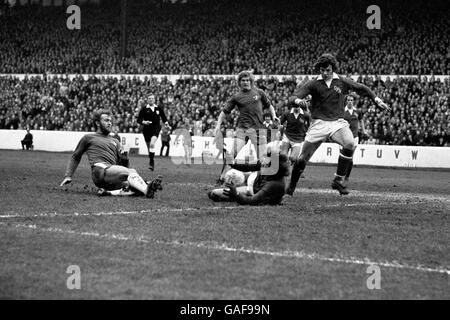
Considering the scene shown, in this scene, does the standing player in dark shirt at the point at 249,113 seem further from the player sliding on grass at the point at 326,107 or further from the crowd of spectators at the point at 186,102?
the crowd of spectators at the point at 186,102

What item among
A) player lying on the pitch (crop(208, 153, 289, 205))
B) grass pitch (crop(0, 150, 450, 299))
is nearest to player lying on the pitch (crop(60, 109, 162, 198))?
grass pitch (crop(0, 150, 450, 299))

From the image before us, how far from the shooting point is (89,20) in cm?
5806

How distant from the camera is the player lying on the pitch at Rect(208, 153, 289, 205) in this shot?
11.7 meters

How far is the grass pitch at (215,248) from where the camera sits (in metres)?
5.90

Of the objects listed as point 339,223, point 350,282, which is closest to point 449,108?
point 339,223

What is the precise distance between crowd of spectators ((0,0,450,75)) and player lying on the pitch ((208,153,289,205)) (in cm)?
2538

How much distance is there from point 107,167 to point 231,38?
36.1m

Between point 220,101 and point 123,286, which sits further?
point 220,101

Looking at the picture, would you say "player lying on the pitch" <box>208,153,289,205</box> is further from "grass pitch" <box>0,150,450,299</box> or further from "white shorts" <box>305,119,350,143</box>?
"white shorts" <box>305,119,350,143</box>

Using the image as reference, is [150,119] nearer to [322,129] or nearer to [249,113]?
[249,113]

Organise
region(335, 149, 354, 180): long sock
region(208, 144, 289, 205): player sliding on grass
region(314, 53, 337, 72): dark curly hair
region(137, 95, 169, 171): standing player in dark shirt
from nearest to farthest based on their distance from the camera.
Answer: region(208, 144, 289, 205): player sliding on grass → region(314, 53, 337, 72): dark curly hair → region(335, 149, 354, 180): long sock → region(137, 95, 169, 171): standing player in dark shirt

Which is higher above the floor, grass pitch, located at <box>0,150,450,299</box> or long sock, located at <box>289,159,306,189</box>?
long sock, located at <box>289,159,306,189</box>

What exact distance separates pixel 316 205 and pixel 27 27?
49802 millimetres
